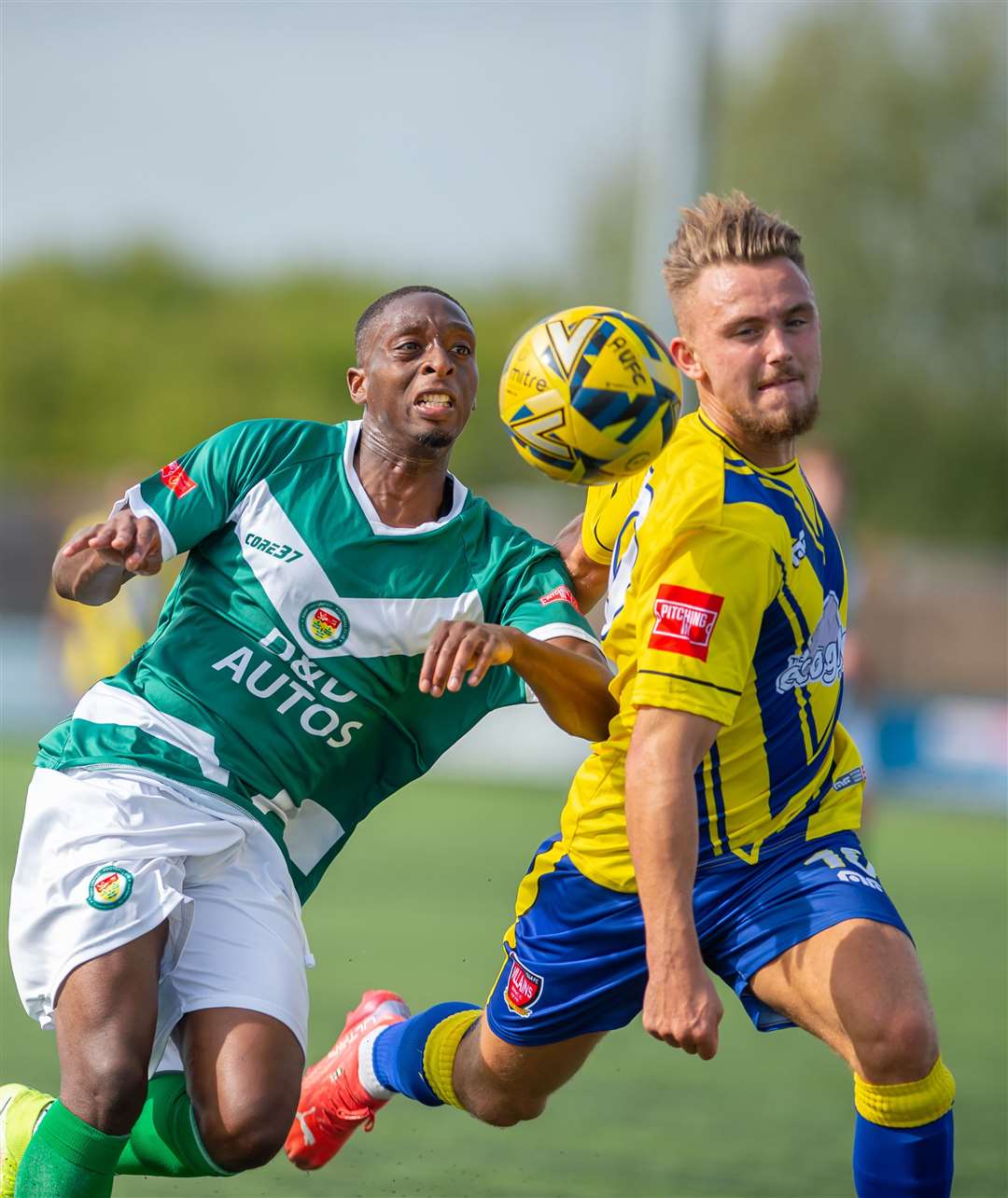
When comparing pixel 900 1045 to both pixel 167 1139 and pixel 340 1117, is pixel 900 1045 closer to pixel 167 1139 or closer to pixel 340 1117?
pixel 167 1139

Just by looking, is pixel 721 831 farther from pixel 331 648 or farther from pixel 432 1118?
pixel 432 1118

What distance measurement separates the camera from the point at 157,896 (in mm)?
4195

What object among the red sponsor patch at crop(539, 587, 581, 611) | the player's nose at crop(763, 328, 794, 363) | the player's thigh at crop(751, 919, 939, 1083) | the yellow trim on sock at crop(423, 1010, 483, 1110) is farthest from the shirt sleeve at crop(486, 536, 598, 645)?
the yellow trim on sock at crop(423, 1010, 483, 1110)

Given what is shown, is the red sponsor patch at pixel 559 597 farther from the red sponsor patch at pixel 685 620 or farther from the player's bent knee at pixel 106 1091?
the player's bent knee at pixel 106 1091

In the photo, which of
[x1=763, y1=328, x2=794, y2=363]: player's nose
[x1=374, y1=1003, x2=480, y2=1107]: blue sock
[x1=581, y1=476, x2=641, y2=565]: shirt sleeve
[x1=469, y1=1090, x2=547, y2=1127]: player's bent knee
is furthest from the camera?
[x1=374, y1=1003, x2=480, y2=1107]: blue sock

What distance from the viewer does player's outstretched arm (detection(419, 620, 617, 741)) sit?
12.6ft

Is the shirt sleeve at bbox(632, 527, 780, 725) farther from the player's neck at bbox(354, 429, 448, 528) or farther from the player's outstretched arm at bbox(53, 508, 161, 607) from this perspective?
the player's outstretched arm at bbox(53, 508, 161, 607)

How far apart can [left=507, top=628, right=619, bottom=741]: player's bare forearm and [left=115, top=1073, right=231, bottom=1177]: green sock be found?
132 cm

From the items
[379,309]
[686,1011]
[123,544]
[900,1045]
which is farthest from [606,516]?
[900,1045]

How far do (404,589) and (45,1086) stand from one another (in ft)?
8.16

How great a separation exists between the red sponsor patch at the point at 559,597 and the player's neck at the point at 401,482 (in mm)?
406

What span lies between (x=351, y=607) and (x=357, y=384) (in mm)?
660

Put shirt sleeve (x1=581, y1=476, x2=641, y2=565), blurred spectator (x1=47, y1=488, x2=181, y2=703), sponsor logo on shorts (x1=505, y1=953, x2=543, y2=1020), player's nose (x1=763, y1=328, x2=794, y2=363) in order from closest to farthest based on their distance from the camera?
player's nose (x1=763, y1=328, x2=794, y2=363), sponsor logo on shorts (x1=505, y1=953, x2=543, y2=1020), shirt sleeve (x1=581, y1=476, x2=641, y2=565), blurred spectator (x1=47, y1=488, x2=181, y2=703)

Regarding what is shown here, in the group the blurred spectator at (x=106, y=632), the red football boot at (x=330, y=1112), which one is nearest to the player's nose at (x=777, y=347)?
the red football boot at (x=330, y=1112)
